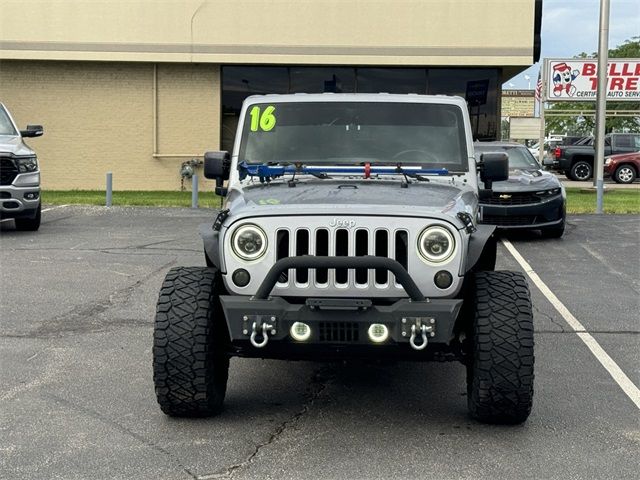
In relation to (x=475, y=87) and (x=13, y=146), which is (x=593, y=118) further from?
(x=13, y=146)

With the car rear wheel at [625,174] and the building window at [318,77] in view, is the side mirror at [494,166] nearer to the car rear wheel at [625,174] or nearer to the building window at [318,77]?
the building window at [318,77]

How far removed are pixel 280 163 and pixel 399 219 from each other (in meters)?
1.63

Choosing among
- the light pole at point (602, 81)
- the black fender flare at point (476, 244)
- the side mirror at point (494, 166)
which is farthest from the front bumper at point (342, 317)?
the light pole at point (602, 81)

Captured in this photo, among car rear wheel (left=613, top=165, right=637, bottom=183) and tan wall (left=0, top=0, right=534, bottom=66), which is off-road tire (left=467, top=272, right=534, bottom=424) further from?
car rear wheel (left=613, top=165, right=637, bottom=183)

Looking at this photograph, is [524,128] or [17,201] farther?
[524,128]

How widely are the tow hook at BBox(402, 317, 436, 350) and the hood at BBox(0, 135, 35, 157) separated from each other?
32.8ft

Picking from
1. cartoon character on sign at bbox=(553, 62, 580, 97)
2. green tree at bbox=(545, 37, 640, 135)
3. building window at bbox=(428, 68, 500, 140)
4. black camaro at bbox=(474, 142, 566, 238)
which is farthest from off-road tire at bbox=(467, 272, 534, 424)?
green tree at bbox=(545, 37, 640, 135)

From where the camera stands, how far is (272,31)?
23.1 m

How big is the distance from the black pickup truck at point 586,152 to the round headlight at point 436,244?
27.8 metres

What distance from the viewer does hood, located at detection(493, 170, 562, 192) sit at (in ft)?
44.3

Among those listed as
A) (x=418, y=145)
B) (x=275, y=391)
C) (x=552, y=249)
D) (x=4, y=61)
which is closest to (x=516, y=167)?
(x=552, y=249)

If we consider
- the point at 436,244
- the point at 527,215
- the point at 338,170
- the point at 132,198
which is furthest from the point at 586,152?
the point at 436,244

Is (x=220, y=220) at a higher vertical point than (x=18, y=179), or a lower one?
higher

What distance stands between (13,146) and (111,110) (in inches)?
425
